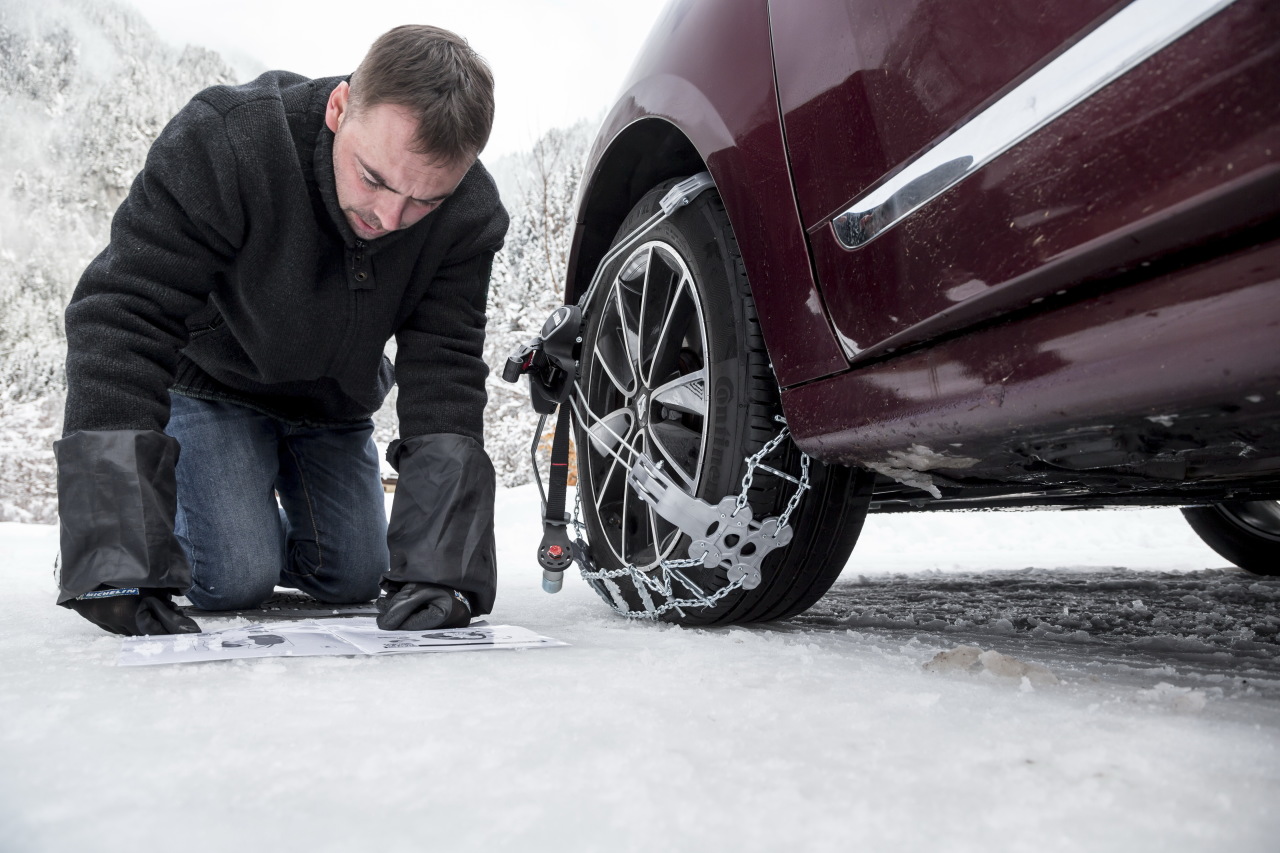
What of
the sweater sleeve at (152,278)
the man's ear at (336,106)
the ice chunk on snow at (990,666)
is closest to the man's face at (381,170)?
the man's ear at (336,106)

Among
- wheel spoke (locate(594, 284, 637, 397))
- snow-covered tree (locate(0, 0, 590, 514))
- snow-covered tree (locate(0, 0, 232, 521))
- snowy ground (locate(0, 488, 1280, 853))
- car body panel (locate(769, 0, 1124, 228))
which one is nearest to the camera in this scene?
snowy ground (locate(0, 488, 1280, 853))

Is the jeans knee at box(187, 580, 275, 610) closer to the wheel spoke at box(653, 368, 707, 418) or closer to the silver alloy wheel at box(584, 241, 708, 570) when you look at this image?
the silver alloy wheel at box(584, 241, 708, 570)

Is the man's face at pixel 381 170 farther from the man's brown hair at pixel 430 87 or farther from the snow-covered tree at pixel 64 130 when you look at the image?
the snow-covered tree at pixel 64 130

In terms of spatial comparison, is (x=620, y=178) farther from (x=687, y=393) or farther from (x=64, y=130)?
(x=64, y=130)

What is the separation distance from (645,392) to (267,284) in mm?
765

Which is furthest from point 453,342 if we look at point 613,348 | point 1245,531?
point 1245,531

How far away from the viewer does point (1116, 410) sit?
0.68 meters

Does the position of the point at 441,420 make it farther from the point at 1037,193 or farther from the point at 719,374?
the point at 1037,193

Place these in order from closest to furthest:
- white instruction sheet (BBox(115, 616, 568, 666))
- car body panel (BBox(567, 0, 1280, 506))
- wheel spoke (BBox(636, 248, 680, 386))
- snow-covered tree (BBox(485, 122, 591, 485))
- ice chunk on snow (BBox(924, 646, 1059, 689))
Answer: car body panel (BBox(567, 0, 1280, 506)) < ice chunk on snow (BBox(924, 646, 1059, 689)) < white instruction sheet (BBox(115, 616, 568, 666)) < wheel spoke (BBox(636, 248, 680, 386)) < snow-covered tree (BBox(485, 122, 591, 485))

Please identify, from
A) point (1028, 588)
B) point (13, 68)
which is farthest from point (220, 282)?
point (13, 68)

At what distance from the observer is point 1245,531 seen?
90.9 inches

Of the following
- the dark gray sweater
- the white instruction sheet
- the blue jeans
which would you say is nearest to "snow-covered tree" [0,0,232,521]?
the blue jeans

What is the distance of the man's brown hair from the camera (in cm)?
133

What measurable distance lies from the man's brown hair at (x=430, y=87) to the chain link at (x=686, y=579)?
0.74 meters
